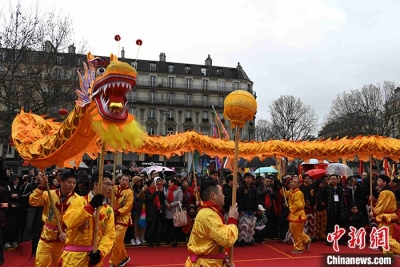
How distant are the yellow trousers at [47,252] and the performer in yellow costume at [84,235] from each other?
1025 mm

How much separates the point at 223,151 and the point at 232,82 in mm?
44033

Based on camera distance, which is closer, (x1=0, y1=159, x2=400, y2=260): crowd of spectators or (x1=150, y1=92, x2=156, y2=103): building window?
(x1=0, y1=159, x2=400, y2=260): crowd of spectators

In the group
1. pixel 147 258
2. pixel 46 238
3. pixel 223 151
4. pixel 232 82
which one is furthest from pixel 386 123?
pixel 46 238

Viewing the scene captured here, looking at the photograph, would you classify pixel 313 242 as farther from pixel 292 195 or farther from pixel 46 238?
pixel 46 238

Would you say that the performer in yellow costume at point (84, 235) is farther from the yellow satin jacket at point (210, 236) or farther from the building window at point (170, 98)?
the building window at point (170, 98)

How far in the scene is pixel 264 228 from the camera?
9.28 meters

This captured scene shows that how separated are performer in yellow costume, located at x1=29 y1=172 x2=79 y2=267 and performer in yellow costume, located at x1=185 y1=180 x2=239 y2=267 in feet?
5.86

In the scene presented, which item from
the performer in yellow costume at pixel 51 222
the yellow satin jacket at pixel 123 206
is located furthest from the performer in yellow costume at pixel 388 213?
the performer in yellow costume at pixel 51 222

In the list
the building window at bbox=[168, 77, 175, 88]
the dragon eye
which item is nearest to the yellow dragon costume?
the dragon eye

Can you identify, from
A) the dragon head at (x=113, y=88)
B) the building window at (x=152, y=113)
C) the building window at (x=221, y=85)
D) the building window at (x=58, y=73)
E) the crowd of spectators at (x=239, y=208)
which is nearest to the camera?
the dragon head at (x=113, y=88)

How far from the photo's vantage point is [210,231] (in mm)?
3316

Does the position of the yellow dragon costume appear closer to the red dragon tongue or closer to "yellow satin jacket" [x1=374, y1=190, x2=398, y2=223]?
the red dragon tongue

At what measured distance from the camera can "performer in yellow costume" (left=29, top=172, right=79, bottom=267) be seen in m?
Result: 4.45

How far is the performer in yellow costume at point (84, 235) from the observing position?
134 inches
